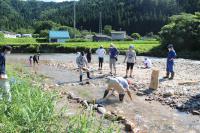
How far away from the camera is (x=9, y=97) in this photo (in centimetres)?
1165

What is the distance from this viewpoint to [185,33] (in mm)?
57750

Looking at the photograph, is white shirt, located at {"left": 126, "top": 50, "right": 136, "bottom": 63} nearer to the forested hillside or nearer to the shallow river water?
the shallow river water

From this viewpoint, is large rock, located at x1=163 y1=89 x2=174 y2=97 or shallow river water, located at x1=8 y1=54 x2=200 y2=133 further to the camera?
large rock, located at x1=163 y1=89 x2=174 y2=97

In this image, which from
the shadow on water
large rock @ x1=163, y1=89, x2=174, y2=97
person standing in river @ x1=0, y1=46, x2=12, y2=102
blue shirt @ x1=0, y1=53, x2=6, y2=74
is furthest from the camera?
large rock @ x1=163, y1=89, x2=174, y2=97

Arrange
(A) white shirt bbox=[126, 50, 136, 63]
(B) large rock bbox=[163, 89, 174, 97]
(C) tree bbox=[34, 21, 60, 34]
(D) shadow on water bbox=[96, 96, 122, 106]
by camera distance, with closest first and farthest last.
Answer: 1. (D) shadow on water bbox=[96, 96, 122, 106]
2. (B) large rock bbox=[163, 89, 174, 97]
3. (A) white shirt bbox=[126, 50, 136, 63]
4. (C) tree bbox=[34, 21, 60, 34]

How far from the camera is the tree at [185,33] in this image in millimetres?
57188

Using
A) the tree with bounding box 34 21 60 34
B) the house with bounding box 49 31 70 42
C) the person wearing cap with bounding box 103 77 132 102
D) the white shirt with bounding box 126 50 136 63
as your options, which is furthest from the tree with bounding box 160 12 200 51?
the tree with bounding box 34 21 60 34

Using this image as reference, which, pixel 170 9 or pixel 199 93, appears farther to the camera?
pixel 170 9

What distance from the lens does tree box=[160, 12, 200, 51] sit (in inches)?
2251

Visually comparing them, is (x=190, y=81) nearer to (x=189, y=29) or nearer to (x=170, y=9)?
(x=189, y=29)

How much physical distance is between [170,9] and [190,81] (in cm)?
13321

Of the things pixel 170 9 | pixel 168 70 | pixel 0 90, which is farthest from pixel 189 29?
pixel 170 9

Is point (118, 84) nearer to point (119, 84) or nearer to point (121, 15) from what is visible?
point (119, 84)

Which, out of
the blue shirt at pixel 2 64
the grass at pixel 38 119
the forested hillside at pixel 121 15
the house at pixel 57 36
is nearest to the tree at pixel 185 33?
the blue shirt at pixel 2 64
